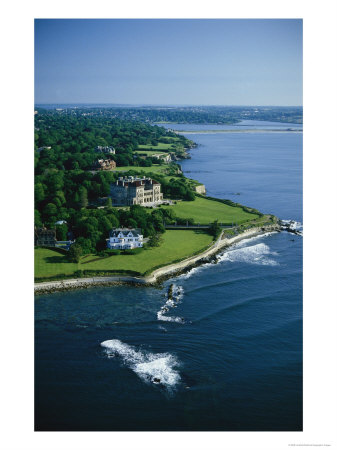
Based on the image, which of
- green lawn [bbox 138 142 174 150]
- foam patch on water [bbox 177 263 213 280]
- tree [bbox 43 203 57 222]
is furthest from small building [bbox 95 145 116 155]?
foam patch on water [bbox 177 263 213 280]

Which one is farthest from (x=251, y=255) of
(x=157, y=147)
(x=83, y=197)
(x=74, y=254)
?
(x=157, y=147)

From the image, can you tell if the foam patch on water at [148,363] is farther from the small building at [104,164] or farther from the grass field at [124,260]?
the small building at [104,164]

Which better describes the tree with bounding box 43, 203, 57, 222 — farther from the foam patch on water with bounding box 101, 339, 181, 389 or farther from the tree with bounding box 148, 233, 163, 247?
the foam patch on water with bounding box 101, 339, 181, 389

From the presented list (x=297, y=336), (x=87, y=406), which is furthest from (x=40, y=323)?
(x=297, y=336)

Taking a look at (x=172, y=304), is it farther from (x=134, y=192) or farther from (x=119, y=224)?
(x=134, y=192)

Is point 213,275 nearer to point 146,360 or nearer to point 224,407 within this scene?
point 146,360

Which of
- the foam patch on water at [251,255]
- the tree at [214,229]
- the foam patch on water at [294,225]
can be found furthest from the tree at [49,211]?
the foam patch on water at [294,225]
